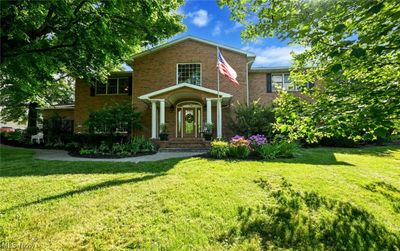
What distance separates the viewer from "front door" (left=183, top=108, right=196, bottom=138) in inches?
675

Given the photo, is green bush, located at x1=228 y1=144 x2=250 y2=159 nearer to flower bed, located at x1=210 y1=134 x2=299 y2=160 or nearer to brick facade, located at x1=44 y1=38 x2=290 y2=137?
flower bed, located at x1=210 y1=134 x2=299 y2=160

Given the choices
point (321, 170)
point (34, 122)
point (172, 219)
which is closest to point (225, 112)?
point (321, 170)

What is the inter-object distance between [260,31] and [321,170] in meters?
5.33

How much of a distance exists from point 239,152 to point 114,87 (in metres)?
13.4

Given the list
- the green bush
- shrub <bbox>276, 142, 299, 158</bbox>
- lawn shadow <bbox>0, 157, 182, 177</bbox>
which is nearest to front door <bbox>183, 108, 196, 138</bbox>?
the green bush

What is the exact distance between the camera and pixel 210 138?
47.2ft

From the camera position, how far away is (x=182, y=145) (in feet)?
48.4

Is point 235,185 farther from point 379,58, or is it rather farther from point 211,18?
point 211,18

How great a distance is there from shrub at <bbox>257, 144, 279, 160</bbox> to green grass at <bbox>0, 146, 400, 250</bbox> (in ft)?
8.56

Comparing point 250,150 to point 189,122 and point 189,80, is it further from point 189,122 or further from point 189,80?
point 189,80

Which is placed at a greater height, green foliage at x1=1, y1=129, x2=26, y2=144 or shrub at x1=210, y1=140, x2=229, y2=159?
green foliage at x1=1, y1=129, x2=26, y2=144

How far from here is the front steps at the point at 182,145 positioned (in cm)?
1409

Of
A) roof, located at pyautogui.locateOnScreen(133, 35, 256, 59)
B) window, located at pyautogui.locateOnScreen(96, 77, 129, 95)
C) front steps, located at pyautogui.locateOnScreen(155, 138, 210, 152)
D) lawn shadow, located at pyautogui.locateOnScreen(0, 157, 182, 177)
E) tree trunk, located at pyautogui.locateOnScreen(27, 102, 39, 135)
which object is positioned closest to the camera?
lawn shadow, located at pyautogui.locateOnScreen(0, 157, 182, 177)

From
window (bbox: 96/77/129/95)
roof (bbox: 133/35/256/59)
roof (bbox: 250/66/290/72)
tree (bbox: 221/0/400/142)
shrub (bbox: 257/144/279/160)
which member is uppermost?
roof (bbox: 133/35/256/59)
